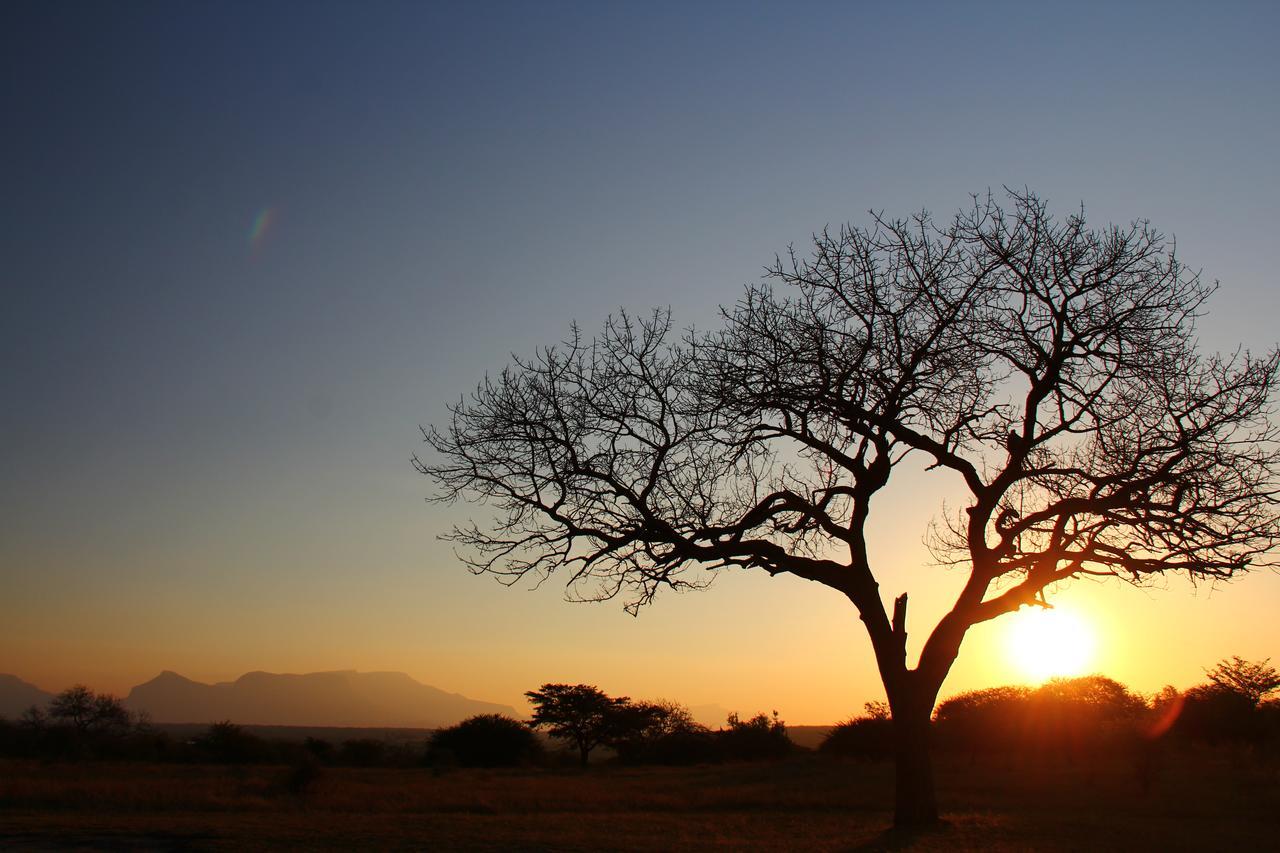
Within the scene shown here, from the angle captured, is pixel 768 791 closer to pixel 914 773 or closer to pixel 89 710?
pixel 914 773

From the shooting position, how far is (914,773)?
524 inches

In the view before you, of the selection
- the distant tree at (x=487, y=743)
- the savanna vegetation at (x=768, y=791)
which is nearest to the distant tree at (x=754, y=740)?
the savanna vegetation at (x=768, y=791)

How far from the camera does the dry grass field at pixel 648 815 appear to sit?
1237cm

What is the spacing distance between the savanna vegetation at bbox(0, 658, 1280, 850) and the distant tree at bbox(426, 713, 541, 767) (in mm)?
207

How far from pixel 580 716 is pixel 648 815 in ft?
155

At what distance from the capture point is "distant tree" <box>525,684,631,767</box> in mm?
62906

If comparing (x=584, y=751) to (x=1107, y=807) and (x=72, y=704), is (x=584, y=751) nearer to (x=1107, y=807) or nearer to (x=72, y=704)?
(x=72, y=704)

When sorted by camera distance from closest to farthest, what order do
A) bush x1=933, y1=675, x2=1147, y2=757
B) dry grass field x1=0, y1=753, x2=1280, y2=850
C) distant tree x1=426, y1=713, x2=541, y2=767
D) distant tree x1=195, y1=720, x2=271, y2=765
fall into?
dry grass field x1=0, y1=753, x2=1280, y2=850, bush x1=933, y1=675, x2=1147, y2=757, distant tree x1=195, y1=720, x2=271, y2=765, distant tree x1=426, y1=713, x2=541, y2=767

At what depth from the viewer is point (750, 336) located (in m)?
14.2

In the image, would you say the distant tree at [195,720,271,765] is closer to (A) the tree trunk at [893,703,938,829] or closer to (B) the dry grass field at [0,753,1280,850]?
(B) the dry grass field at [0,753,1280,850]

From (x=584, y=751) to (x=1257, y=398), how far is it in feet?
182

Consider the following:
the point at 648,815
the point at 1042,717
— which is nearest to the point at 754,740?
the point at 1042,717

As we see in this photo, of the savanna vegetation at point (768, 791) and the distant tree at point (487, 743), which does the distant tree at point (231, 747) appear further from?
the distant tree at point (487, 743)

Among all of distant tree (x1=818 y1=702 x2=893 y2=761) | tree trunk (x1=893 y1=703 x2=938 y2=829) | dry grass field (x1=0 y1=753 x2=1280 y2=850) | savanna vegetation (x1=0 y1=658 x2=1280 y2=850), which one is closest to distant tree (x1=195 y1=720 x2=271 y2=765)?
savanna vegetation (x1=0 y1=658 x2=1280 y2=850)
